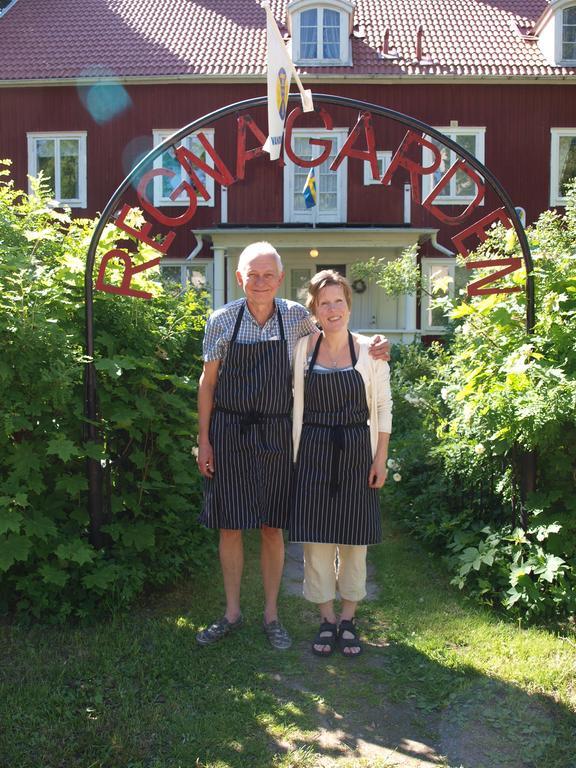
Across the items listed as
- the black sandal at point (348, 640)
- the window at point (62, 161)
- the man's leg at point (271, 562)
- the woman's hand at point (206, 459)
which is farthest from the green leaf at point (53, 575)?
the window at point (62, 161)

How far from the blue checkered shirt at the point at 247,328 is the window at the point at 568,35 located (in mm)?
15193

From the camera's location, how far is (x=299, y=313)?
3713mm

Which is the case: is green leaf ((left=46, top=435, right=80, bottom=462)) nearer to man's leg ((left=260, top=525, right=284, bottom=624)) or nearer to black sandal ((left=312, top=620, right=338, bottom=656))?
man's leg ((left=260, top=525, right=284, bottom=624))

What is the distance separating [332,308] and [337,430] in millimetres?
571

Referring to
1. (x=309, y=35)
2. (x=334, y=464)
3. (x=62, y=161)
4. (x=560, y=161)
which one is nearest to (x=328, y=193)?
(x=309, y=35)

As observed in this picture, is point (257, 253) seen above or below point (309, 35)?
below

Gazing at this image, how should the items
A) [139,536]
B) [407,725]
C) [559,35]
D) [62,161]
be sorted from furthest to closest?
[62,161], [559,35], [139,536], [407,725]

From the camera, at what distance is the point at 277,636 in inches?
147

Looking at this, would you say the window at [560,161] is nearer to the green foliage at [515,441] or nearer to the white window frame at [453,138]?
the white window frame at [453,138]

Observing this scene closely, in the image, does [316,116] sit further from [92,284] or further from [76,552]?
[76,552]

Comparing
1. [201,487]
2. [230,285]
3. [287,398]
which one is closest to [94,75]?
[230,285]

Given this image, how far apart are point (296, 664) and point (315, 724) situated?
52 cm

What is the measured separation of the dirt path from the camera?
2.82 metres

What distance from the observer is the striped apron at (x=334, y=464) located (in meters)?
3.54
